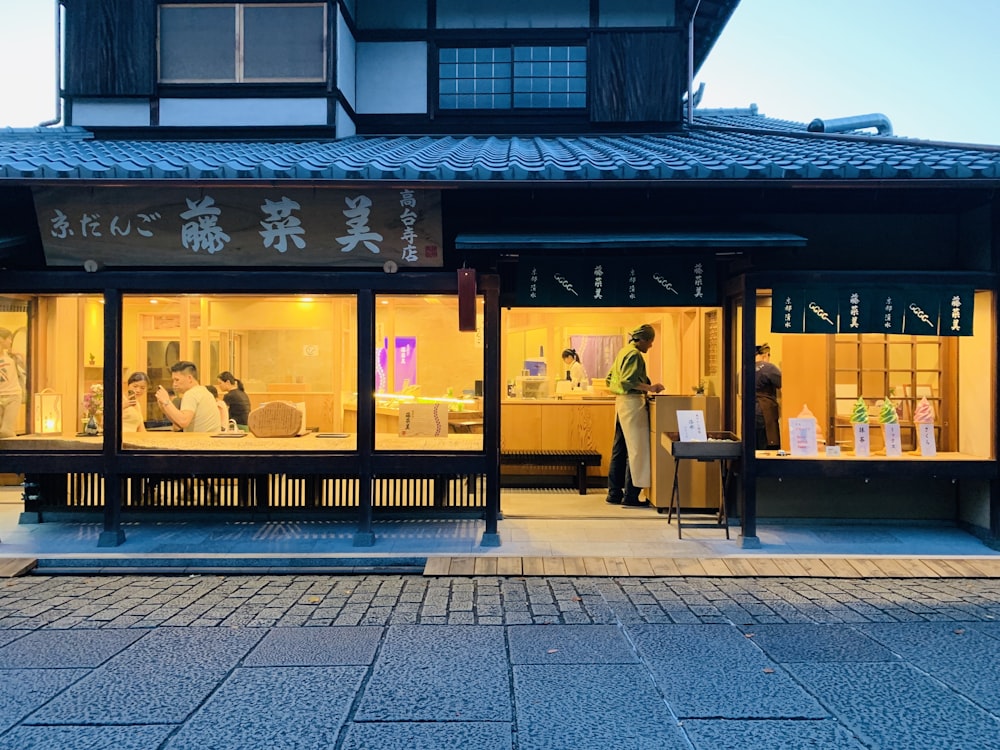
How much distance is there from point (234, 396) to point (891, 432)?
329 inches

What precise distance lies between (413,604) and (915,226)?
745 centimetres

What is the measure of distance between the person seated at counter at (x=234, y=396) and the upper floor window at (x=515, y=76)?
207 inches

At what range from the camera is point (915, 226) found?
28.1 feet

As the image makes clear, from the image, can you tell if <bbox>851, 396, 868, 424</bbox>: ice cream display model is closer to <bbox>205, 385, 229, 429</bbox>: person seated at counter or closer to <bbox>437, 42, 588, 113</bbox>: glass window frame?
<bbox>437, 42, 588, 113</bbox>: glass window frame

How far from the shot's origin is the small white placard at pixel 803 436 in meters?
8.46

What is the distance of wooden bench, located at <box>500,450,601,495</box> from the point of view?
1086 cm

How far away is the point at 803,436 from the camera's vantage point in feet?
27.8

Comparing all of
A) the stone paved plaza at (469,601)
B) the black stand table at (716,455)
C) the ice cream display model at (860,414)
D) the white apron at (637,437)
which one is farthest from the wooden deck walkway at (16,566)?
the ice cream display model at (860,414)

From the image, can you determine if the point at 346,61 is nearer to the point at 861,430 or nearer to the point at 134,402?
the point at 134,402

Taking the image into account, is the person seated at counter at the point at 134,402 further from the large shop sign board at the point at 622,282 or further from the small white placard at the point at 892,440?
the small white placard at the point at 892,440

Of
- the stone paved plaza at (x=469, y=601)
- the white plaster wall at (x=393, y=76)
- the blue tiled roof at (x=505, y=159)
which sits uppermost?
the white plaster wall at (x=393, y=76)

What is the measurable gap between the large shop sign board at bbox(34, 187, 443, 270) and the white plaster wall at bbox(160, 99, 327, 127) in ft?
8.41

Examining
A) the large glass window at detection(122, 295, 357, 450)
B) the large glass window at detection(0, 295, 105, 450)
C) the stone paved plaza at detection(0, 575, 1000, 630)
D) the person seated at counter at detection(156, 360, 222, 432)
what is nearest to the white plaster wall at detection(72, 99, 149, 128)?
the large glass window at detection(0, 295, 105, 450)

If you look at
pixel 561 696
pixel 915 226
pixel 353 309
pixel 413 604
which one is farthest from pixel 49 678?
pixel 915 226
